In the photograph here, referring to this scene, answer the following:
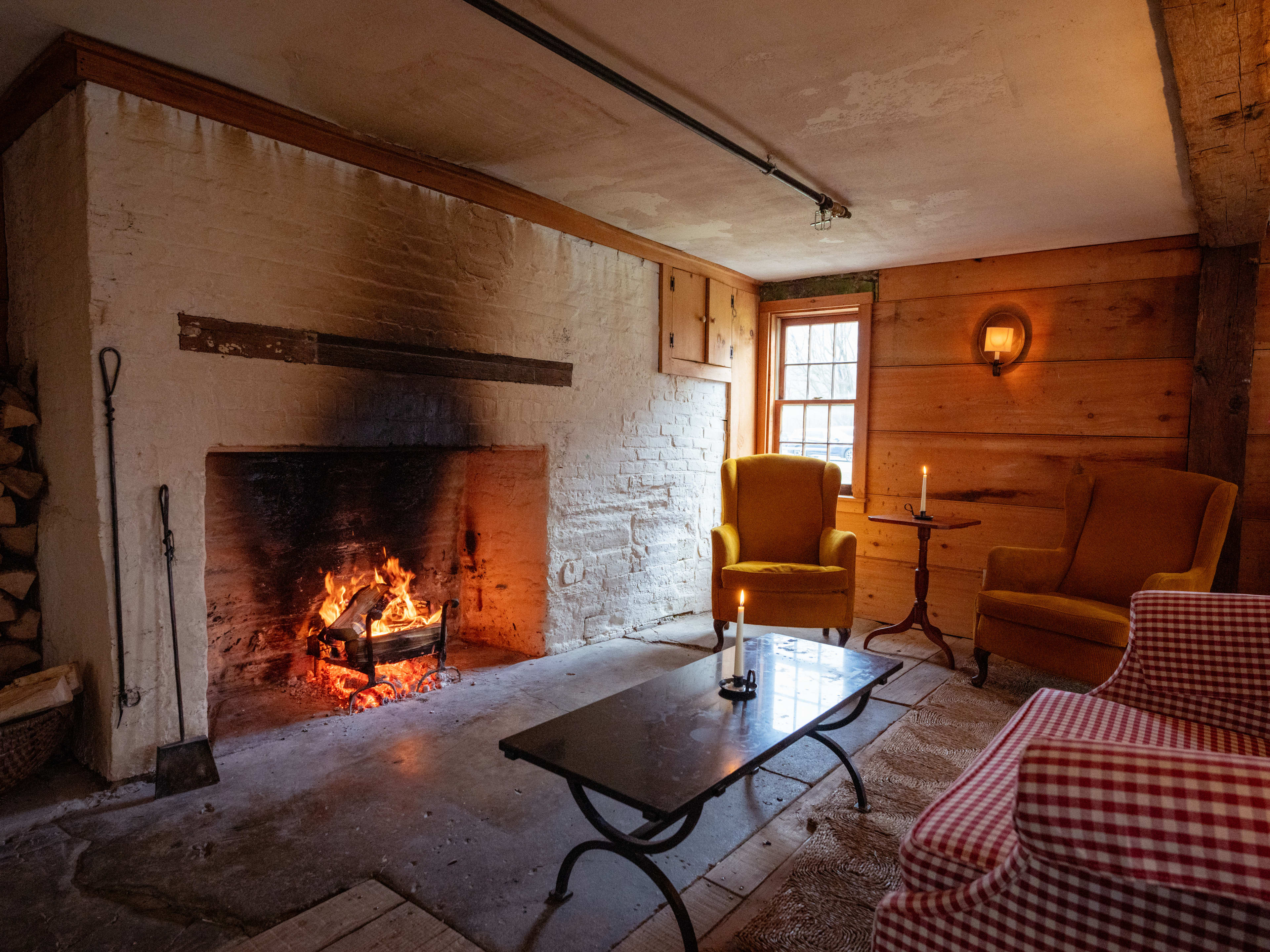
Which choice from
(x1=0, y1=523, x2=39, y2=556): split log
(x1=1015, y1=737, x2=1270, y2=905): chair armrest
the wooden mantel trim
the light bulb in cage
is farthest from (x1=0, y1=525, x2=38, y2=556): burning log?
the light bulb in cage

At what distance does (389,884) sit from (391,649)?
147 centimetres

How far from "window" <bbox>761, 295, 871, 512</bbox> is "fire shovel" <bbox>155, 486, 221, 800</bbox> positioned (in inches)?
145

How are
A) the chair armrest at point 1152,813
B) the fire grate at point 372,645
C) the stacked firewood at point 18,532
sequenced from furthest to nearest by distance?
the fire grate at point 372,645
the stacked firewood at point 18,532
the chair armrest at point 1152,813

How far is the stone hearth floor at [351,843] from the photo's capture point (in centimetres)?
173

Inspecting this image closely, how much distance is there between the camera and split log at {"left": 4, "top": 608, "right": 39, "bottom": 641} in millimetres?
2646

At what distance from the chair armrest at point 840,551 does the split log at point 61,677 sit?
3.38m

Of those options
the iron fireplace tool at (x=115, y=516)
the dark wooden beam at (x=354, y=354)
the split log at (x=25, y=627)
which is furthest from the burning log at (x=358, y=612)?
the dark wooden beam at (x=354, y=354)

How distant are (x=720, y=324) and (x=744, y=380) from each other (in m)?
0.50

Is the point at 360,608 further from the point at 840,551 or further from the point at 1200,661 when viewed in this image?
the point at 1200,661

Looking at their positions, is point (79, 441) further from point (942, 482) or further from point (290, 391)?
point (942, 482)

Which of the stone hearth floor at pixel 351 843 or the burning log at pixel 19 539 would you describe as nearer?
the stone hearth floor at pixel 351 843

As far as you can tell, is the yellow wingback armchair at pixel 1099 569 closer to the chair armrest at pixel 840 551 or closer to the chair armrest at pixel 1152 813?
the chair armrest at pixel 840 551

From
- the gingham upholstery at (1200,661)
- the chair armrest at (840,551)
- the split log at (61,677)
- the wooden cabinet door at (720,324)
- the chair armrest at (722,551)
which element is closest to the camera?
the gingham upholstery at (1200,661)

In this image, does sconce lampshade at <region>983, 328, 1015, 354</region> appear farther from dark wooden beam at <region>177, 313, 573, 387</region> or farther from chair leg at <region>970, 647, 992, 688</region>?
dark wooden beam at <region>177, 313, 573, 387</region>
